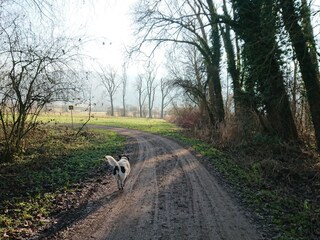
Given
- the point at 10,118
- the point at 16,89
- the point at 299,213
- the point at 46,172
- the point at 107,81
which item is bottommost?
the point at 299,213

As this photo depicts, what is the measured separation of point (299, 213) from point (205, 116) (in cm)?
2183

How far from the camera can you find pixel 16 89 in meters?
12.3

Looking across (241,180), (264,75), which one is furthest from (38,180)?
(264,75)

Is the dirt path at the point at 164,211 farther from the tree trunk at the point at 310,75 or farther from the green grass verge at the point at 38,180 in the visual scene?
the tree trunk at the point at 310,75

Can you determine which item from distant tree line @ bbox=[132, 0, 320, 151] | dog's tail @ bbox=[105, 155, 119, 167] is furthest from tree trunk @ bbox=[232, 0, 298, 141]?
dog's tail @ bbox=[105, 155, 119, 167]

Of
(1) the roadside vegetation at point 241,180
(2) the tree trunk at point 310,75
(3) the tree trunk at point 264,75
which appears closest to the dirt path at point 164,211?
(1) the roadside vegetation at point 241,180

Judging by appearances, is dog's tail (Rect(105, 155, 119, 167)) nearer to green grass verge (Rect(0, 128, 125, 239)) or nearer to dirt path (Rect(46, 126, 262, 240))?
dirt path (Rect(46, 126, 262, 240))

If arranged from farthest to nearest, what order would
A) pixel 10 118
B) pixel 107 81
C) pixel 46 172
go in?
pixel 107 81
pixel 10 118
pixel 46 172

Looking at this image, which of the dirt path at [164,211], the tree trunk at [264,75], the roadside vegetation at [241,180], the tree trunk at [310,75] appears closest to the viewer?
the dirt path at [164,211]

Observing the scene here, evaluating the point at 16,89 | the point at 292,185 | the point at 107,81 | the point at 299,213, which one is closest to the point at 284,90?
the point at 292,185

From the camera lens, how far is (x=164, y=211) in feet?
A: 24.2

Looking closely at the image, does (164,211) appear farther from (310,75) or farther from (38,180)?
(310,75)

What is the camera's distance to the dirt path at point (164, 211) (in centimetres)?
616

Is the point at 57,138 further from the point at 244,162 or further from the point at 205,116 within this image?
the point at 205,116
